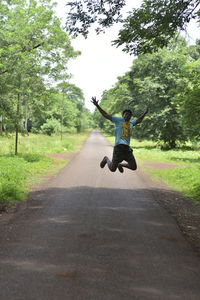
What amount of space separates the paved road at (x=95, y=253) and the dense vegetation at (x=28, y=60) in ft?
34.4

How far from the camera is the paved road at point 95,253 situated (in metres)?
4.23

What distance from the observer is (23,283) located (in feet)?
14.3

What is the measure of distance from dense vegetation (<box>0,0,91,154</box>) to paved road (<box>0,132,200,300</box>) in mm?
10479

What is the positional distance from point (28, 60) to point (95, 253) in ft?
51.7

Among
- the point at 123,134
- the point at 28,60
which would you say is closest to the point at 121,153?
the point at 123,134

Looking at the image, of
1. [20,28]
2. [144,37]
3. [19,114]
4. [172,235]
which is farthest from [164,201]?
[20,28]

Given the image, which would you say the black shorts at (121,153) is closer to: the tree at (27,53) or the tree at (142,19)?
the tree at (142,19)

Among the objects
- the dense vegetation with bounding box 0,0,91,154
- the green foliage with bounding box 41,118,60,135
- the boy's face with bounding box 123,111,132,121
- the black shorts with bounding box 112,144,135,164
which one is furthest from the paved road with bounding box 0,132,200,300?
the green foliage with bounding box 41,118,60,135

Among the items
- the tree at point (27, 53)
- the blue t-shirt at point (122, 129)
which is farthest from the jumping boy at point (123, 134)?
the tree at point (27, 53)

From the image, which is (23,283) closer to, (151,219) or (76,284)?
(76,284)

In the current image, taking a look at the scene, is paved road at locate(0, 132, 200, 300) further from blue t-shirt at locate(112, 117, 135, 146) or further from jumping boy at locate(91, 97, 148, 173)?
blue t-shirt at locate(112, 117, 135, 146)

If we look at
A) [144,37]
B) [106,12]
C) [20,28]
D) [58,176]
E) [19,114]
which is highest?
[20,28]

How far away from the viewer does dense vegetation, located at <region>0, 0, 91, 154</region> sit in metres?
18.8

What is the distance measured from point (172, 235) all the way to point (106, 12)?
657 cm
